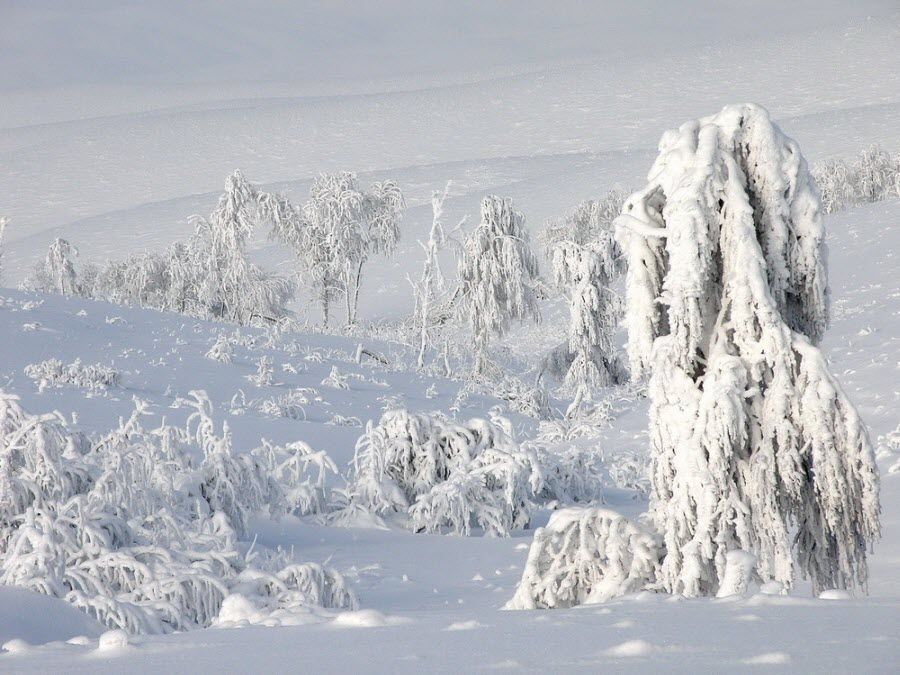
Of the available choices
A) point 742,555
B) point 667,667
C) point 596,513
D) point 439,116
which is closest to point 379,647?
point 667,667

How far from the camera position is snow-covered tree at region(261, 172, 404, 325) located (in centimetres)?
3509

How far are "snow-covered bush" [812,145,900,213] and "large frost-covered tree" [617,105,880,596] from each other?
167ft

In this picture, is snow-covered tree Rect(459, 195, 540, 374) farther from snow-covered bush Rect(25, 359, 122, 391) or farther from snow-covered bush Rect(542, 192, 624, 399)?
snow-covered bush Rect(25, 359, 122, 391)

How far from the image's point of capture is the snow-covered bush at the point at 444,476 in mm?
9727

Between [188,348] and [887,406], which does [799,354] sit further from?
[188,348]

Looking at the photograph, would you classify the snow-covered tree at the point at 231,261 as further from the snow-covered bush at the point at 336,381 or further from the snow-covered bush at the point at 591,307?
the snow-covered bush at the point at 336,381

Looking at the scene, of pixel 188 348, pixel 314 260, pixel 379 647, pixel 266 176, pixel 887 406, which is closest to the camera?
pixel 379 647

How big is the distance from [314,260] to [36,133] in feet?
451

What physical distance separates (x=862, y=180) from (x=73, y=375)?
169 feet

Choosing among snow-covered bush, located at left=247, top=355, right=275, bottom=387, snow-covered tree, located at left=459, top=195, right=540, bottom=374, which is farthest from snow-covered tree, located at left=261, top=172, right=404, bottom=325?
snow-covered bush, located at left=247, top=355, right=275, bottom=387

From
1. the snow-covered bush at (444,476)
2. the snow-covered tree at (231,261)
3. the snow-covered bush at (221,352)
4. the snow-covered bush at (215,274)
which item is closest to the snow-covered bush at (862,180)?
the snow-covered bush at (215,274)

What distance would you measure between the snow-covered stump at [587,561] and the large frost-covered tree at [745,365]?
0.15 meters

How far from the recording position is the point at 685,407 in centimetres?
524

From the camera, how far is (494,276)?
26406mm
